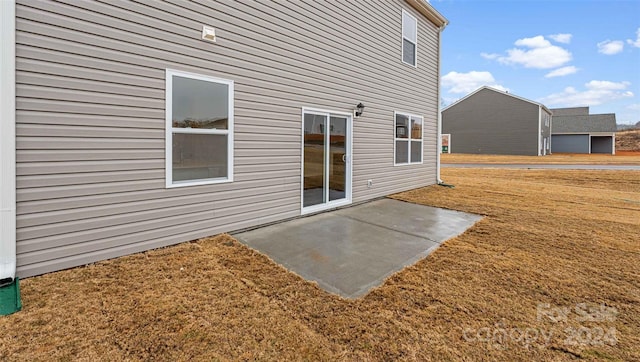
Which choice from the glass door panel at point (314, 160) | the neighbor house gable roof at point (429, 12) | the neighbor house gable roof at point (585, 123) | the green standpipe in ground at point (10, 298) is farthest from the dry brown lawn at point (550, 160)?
the green standpipe in ground at point (10, 298)

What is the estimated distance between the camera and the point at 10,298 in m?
2.53

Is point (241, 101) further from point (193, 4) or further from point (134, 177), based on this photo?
point (134, 177)

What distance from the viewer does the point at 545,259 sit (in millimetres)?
3633

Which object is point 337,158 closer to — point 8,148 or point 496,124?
point 8,148

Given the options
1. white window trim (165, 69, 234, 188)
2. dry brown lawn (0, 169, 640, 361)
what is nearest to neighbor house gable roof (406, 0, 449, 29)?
white window trim (165, 69, 234, 188)

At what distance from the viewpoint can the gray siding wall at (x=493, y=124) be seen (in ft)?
91.4

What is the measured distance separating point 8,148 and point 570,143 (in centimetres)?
4616

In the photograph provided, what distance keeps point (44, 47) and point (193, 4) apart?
176 centimetres

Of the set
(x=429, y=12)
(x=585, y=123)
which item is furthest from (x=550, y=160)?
(x=429, y=12)

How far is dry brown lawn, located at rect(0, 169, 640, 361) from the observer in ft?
6.63

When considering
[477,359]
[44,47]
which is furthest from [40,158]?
[477,359]

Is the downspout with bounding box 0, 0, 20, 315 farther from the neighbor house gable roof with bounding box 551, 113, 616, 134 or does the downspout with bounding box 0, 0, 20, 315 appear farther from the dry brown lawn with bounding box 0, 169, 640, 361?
the neighbor house gable roof with bounding box 551, 113, 616, 134

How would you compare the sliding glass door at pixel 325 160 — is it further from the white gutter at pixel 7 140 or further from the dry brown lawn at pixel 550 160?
the dry brown lawn at pixel 550 160

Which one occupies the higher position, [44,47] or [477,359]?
[44,47]
